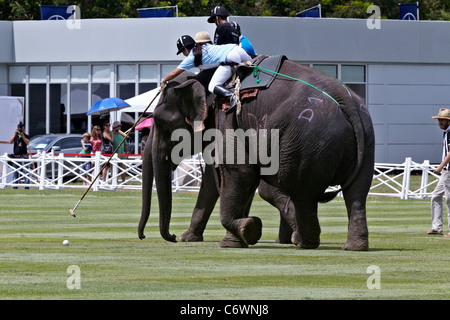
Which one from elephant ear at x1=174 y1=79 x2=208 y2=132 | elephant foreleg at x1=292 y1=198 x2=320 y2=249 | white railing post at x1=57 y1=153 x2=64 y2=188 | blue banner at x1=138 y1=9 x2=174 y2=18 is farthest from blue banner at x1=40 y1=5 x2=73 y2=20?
elephant foreleg at x1=292 y1=198 x2=320 y2=249

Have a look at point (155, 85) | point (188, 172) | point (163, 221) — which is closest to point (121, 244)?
point (163, 221)

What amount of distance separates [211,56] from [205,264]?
372cm

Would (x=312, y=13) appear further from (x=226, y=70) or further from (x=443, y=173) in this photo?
(x=226, y=70)

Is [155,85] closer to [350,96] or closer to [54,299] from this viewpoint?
[350,96]

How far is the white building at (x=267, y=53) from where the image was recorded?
49.8 metres

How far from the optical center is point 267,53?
49.7m

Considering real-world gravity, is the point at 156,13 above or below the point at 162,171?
above

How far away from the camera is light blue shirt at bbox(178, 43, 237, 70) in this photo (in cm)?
1565

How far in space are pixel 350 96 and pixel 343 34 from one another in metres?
35.9

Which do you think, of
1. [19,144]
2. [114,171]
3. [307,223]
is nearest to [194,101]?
[307,223]

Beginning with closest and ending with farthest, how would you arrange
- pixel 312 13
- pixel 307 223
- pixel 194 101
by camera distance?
pixel 307 223 < pixel 194 101 < pixel 312 13

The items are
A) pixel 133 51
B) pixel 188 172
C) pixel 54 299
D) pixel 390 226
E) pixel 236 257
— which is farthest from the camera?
pixel 133 51

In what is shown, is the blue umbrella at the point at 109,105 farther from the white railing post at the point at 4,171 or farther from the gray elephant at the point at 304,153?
the gray elephant at the point at 304,153

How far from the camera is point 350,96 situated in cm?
1499
